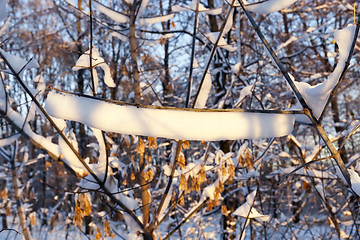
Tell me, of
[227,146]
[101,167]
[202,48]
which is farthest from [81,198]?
[202,48]

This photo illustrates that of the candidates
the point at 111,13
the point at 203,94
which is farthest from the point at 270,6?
the point at 111,13

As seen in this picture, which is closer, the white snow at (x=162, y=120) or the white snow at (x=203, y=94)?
the white snow at (x=162, y=120)

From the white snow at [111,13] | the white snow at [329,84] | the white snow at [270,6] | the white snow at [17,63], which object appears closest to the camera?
the white snow at [329,84]

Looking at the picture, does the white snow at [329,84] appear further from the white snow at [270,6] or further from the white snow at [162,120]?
the white snow at [270,6]

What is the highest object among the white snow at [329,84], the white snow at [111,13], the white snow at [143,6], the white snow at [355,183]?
the white snow at [143,6]

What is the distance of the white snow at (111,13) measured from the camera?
1.95 metres

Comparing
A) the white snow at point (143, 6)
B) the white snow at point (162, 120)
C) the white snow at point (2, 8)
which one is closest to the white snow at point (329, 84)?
the white snow at point (162, 120)

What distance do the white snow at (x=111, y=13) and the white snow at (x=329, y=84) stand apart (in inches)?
61.0

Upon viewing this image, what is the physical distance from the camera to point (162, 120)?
738 millimetres

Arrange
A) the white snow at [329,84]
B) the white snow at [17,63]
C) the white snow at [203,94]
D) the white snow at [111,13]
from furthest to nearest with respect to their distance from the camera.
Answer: the white snow at [111,13] < the white snow at [203,94] < the white snow at [17,63] < the white snow at [329,84]

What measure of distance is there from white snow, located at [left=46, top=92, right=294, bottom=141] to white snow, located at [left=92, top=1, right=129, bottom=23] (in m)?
1.37

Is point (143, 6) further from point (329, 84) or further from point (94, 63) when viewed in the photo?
point (329, 84)

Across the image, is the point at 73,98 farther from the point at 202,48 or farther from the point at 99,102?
the point at 202,48

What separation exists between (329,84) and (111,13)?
1.65 meters
